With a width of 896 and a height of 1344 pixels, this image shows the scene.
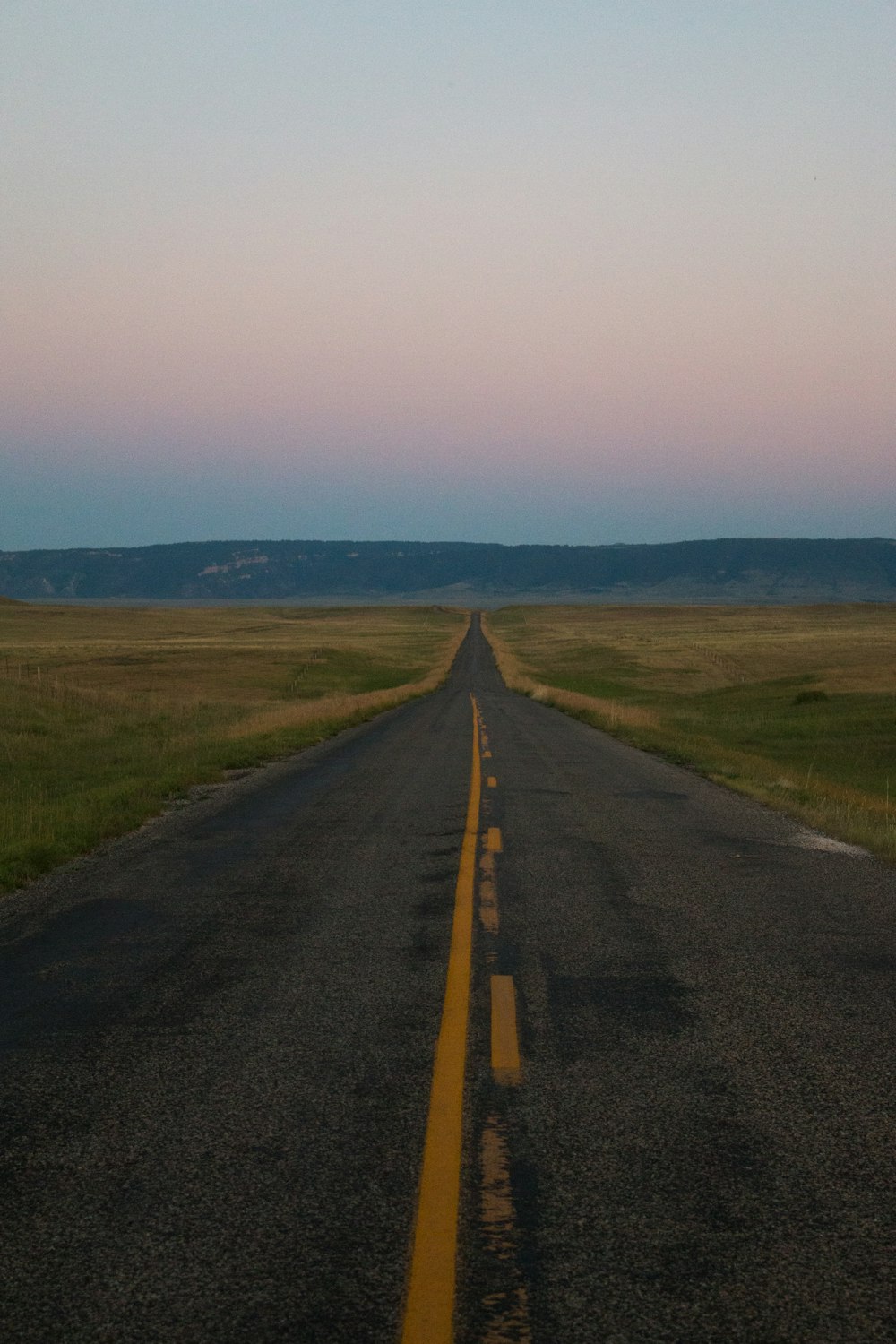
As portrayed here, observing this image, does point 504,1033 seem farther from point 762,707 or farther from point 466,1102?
point 762,707

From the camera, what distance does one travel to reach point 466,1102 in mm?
5133

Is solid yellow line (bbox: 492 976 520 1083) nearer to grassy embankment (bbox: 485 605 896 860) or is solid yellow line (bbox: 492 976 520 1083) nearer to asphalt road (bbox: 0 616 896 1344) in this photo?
asphalt road (bbox: 0 616 896 1344)

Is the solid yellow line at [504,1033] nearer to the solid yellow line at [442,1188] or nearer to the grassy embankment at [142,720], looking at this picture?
the solid yellow line at [442,1188]

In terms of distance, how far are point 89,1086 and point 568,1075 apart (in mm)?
2413

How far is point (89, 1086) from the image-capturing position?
5371 mm

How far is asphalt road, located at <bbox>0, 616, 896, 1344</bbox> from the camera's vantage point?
360 centimetres

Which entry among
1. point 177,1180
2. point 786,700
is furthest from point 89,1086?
point 786,700

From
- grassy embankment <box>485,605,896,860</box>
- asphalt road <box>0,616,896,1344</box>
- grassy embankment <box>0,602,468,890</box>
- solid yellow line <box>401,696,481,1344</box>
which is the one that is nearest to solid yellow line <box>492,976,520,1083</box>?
asphalt road <box>0,616,896,1344</box>

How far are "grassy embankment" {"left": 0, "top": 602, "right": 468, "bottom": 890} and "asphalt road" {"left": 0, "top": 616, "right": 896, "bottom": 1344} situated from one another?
3.18 m

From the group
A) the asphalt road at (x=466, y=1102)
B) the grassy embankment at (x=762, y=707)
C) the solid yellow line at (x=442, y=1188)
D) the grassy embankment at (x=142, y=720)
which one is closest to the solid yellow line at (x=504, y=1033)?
the asphalt road at (x=466, y=1102)

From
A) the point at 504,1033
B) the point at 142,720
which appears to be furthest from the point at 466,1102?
the point at 142,720

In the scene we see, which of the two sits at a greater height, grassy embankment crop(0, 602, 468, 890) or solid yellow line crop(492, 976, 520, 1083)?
solid yellow line crop(492, 976, 520, 1083)

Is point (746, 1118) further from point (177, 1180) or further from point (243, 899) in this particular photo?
point (243, 899)

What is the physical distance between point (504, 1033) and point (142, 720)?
2561 centimetres
